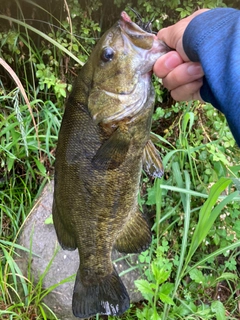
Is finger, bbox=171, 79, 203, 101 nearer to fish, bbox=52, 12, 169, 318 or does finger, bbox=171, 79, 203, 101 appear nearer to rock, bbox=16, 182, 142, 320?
fish, bbox=52, 12, 169, 318

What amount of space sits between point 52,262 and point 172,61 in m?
1.72

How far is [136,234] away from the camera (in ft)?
5.61

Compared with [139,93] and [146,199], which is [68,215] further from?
[146,199]

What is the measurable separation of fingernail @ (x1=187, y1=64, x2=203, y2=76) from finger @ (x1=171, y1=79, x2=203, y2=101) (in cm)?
11

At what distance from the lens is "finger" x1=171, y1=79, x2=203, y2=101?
4.93 feet

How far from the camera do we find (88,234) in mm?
1653

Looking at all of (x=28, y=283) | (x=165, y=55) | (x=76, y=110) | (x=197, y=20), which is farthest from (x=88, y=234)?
(x=28, y=283)

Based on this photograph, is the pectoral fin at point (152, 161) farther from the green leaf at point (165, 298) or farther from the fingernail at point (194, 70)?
the green leaf at point (165, 298)

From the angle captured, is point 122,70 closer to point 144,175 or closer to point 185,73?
point 185,73

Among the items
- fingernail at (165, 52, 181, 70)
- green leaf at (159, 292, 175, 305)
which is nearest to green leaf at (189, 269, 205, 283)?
green leaf at (159, 292, 175, 305)

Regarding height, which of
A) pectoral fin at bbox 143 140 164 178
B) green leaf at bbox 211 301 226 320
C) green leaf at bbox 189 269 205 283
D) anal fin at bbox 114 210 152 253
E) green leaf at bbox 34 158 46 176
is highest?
pectoral fin at bbox 143 140 164 178

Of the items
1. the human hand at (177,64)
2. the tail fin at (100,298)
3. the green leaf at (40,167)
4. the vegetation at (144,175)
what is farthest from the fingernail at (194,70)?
the green leaf at (40,167)

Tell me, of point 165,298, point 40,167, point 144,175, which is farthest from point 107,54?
point 144,175

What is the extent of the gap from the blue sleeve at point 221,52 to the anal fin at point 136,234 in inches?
24.8
